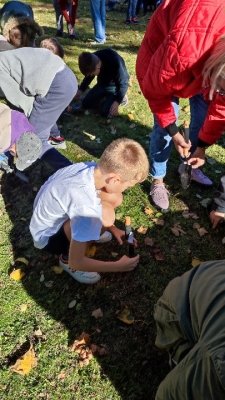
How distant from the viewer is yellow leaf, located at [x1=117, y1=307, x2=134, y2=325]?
2430mm

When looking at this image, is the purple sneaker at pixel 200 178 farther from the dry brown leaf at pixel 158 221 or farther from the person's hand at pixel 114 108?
the person's hand at pixel 114 108

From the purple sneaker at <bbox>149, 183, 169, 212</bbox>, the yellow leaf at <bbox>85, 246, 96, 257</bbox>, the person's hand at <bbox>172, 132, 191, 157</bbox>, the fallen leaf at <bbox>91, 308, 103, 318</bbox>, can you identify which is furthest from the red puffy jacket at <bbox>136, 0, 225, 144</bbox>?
the fallen leaf at <bbox>91, 308, 103, 318</bbox>

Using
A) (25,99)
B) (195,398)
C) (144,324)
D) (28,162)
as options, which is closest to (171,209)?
(144,324)

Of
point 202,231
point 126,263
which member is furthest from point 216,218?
point 126,263

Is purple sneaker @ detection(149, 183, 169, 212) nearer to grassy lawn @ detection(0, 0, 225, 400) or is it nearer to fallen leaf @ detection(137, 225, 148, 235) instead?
grassy lawn @ detection(0, 0, 225, 400)

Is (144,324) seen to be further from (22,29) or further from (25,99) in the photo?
(22,29)

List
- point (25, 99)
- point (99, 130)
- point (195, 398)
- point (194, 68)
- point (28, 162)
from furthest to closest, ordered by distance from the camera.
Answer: point (99, 130) < point (25, 99) < point (28, 162) < point (194, 68) < point (195, 398)

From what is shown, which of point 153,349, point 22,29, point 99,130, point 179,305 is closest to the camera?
point 179,305

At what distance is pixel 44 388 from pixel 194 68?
2.12 m

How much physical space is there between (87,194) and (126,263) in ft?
2.40

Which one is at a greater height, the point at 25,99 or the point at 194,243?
the point at 25,99

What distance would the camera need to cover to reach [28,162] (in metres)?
3.29

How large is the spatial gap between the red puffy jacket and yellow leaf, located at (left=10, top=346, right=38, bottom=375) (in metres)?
1.83

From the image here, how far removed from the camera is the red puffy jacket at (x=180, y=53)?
5.88 ft
